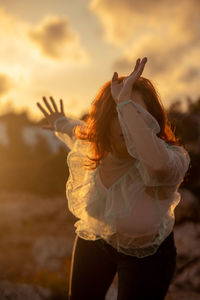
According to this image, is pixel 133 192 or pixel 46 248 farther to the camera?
pixel 46 248

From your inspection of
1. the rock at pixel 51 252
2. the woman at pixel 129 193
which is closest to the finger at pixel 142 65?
the woman at pixel 129 193

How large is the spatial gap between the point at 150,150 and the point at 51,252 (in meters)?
4.88

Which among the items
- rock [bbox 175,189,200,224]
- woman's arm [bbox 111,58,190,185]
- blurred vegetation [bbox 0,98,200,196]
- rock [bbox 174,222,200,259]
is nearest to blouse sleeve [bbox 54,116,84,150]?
blurred vegetation [bbox 0,98,200,196]

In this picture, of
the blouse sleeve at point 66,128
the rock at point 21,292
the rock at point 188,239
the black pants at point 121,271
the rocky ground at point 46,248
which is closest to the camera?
the black pants at point 121,271

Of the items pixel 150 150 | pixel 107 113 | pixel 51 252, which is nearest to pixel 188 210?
pixel 51 252

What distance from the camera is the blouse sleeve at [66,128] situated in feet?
7.79

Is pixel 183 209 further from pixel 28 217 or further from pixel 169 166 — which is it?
pixel 169 166

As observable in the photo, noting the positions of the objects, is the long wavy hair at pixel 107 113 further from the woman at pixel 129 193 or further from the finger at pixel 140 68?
the finger at pixel 140 68

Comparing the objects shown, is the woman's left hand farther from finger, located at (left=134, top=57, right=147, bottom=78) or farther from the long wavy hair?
the long wavy hair

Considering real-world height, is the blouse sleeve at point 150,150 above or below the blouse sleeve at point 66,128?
below

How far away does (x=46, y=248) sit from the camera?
18.8ft

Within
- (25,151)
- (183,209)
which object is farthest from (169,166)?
(25,151)

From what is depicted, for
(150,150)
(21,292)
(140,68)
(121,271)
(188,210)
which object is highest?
(140,68)

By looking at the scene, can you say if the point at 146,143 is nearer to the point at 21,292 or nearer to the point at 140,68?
the point at 140,68
